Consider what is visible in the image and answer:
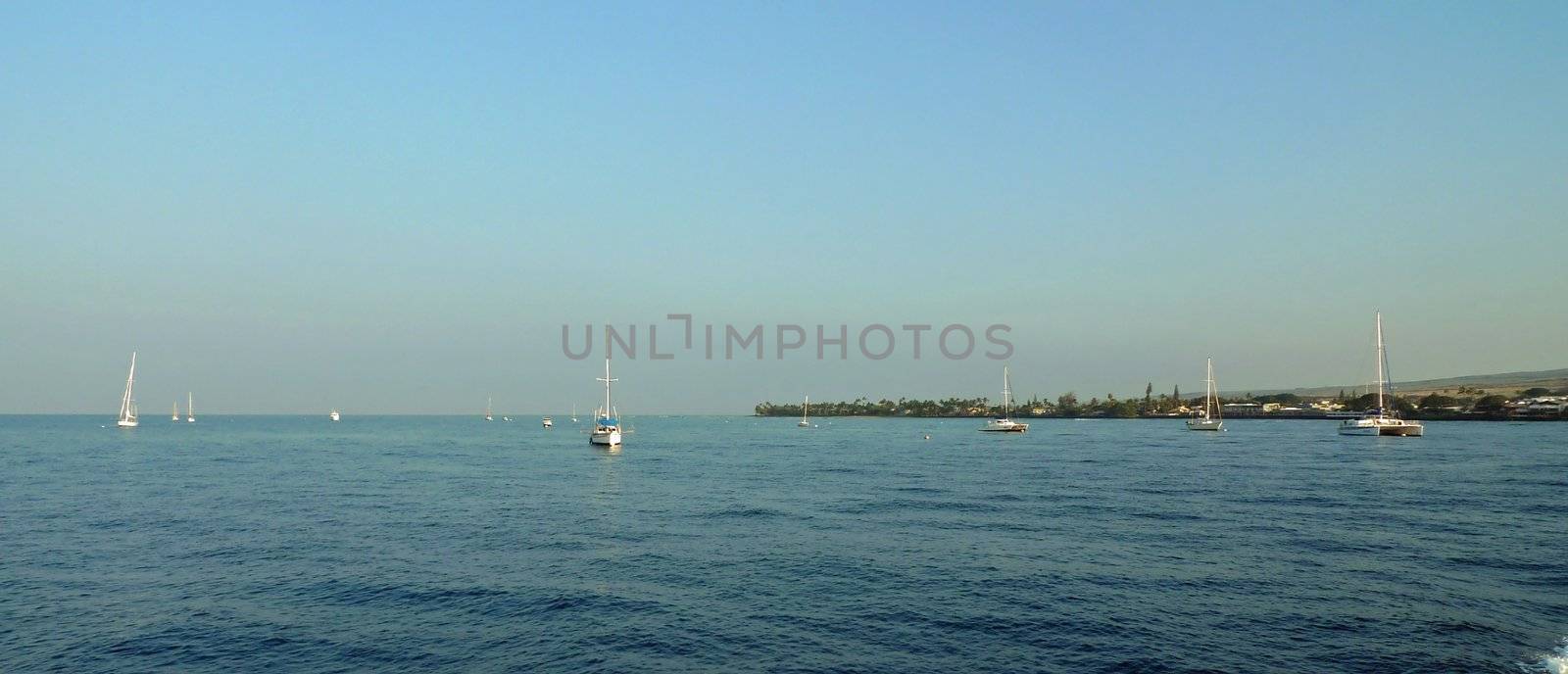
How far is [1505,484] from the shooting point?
60875 mm

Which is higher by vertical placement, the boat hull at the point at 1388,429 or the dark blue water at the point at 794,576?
the dark blue water at the point at 794,576

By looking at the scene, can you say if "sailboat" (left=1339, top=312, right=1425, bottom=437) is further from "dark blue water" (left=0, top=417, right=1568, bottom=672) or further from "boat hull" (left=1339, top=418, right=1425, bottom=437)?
"dark blue water" (left=0, top=417, right=1568, bottom=672)

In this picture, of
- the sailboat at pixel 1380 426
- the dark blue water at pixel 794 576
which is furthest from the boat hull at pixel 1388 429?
the dark blue water at pixel 794 576

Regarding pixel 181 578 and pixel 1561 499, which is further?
pixel 1561 499

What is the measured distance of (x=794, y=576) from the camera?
3259 centimetres

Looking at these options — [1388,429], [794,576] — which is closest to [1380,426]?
[1388,429]

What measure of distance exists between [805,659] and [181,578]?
2524 cm

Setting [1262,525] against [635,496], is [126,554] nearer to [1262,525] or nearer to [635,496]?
[635,496]

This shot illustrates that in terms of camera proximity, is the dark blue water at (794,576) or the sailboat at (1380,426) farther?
the sailboat at (1380,426)

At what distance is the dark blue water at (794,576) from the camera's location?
2339 centimetres

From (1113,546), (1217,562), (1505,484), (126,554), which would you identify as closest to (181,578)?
(126,554)

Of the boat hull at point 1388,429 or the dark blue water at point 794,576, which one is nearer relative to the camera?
the dark blue water at point 794,576

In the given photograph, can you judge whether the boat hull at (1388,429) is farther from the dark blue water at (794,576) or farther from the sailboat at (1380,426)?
the dark blue water at (794,576)

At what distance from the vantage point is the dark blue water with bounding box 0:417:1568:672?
76.7 ft
